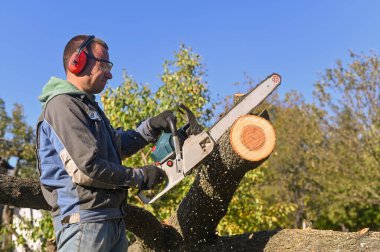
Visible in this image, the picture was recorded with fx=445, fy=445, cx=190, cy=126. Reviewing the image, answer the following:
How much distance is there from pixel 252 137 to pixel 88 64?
50.1 inches

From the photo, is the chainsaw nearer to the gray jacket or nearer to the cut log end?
the cut log end

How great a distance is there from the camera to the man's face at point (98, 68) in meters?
2.26

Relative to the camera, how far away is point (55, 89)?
215cm

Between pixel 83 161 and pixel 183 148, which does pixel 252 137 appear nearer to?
pixel 183 148

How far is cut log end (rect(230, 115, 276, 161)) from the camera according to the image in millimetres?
2984

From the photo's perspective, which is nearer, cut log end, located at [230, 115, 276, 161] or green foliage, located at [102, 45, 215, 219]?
cut log end, located at [230, 115, 276, 161]

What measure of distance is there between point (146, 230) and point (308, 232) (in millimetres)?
1421

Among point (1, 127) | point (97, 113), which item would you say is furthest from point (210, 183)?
point (1, 127)

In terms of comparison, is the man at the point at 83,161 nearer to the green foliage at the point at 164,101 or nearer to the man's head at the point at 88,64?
the man's head at the point at 88,64

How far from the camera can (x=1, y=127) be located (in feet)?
77.0

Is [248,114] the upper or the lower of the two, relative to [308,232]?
upper

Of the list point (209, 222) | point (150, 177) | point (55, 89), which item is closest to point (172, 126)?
point (150, 177)

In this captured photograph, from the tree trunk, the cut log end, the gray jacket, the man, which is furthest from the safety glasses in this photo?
the tree trunk

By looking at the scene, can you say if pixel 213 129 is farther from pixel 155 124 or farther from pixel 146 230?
pixel 146 230
